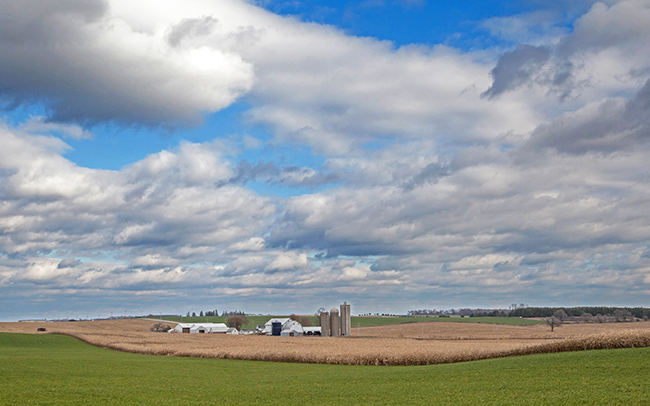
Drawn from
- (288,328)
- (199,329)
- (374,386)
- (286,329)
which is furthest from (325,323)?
(374,386)

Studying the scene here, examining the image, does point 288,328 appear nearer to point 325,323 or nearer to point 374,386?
point 325,323

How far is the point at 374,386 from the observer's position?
83.8 feet

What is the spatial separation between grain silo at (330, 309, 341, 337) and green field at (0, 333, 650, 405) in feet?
302

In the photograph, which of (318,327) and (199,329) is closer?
(318,327)

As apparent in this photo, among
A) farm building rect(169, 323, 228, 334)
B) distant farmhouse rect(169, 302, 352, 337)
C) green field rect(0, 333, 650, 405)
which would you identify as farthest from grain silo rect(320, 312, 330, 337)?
green field rect(0, 333, 650, 405)

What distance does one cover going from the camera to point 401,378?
29.0 metres

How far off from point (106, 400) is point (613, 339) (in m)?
29.6

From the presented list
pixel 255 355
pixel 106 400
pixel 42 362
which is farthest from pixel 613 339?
pixel 42 362

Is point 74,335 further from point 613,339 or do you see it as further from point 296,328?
point 613,339

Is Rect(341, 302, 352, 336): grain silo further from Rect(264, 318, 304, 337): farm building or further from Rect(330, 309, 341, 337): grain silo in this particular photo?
Rect(264, 318, 304, 337): farm building

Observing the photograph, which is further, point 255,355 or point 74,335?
point 74,335

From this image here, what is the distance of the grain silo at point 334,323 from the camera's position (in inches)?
4889

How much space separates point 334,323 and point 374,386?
10113 cm

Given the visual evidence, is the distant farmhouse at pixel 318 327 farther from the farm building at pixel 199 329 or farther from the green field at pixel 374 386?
the green field at pixel 374 386
